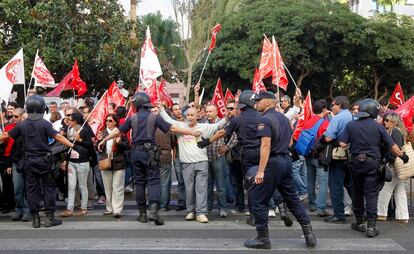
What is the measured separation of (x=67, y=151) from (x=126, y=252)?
297 cm

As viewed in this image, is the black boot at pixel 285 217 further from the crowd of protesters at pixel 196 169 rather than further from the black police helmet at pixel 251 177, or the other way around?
the black police helmet at pixel 251 177

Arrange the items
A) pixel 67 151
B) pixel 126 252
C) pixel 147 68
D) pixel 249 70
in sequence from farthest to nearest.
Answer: pixel 249 70
pixel 147 68
pixel 67 151
pixel 126 252

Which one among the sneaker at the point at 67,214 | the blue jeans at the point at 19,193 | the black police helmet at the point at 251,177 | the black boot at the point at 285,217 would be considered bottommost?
the sneaker at the point at 67,214

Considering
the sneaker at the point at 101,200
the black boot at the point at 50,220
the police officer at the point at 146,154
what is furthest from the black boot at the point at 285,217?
the sneaker at the point at 101,200

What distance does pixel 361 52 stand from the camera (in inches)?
1032

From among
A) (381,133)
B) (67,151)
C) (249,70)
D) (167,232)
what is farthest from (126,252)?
(249,70)

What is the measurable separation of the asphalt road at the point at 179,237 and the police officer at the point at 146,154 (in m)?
0.35

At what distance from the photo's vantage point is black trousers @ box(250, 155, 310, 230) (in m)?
6.96

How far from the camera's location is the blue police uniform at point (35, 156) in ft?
27.3

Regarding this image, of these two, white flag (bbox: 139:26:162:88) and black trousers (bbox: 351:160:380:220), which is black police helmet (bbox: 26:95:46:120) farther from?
black trousers (bbox: 351:160:380:220)

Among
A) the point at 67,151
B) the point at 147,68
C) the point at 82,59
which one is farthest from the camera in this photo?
the point at 82,59

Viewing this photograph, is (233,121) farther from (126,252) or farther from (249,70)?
(249,70)

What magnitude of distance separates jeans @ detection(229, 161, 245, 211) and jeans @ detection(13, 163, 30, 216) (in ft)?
10.5

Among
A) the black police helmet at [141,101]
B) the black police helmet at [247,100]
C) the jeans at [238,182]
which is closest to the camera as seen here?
the black police helmet at [247,100]
